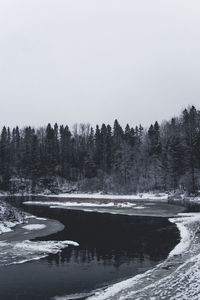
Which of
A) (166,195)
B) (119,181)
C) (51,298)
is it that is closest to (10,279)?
(51,298)

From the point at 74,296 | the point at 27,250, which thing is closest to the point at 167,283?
the point at 74,296

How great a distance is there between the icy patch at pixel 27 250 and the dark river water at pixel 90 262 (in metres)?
0.83

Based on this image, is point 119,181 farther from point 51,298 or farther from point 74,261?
point 51,298

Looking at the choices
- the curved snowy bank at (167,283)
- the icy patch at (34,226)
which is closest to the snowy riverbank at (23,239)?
the icy patch at (34,226)

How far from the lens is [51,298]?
635 inches

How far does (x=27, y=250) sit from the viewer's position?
2591 centimetres

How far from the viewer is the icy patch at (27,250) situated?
23.4 m

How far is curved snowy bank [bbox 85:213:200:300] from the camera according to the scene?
15539 millimetres

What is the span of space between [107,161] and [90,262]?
10234 cm

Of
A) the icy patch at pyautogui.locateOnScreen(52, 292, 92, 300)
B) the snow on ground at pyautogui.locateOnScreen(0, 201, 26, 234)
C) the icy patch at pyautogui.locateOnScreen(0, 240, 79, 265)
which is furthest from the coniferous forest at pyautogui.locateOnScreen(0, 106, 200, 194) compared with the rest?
the icy patch at pyautogui.locateOnScreen(52, 292, 92, 300)

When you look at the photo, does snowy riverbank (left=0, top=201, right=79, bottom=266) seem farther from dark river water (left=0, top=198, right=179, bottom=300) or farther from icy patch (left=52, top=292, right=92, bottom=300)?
icy patch (left=52, top=292, right=92, bottom=300)

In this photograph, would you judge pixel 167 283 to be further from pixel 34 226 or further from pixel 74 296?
pixel 34 226

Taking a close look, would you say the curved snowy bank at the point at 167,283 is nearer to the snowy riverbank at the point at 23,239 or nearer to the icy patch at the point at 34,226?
the snowy riverbank at the point at 23,239

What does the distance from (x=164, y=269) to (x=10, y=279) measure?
8.13 m
